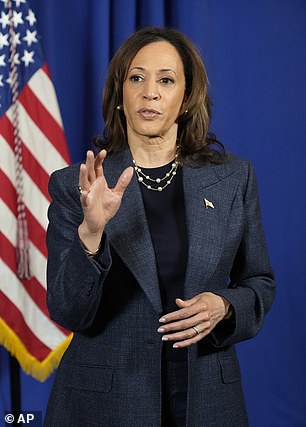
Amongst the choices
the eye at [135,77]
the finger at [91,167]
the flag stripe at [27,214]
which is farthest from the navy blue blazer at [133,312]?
the flag stripe at [27,214]

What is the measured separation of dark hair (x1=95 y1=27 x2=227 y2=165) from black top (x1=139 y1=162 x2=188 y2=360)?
0.10 m

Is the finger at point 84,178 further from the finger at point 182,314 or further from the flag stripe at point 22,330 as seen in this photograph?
the flag stripe at point 22,330

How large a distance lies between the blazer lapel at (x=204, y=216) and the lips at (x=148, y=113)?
5.1 inches

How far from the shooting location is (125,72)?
1561 mm

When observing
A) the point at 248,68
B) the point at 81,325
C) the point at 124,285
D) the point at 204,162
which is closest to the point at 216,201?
the point at 204,162

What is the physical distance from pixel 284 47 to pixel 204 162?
1.41 meters

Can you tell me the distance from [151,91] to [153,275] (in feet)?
1.26

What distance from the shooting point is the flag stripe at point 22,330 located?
2457 mm

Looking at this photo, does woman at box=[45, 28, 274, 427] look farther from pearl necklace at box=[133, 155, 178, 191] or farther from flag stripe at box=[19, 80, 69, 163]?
flag stripe at box=[19, 80, 69, 163]

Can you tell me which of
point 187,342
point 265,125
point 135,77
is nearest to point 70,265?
point 187,342

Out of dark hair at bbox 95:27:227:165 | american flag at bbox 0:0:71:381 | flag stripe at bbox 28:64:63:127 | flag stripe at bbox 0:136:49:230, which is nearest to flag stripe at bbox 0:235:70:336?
american flag at bbox 0:0:71:381

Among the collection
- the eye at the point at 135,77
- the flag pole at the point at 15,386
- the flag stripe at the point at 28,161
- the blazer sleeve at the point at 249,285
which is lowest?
the flag pole at the point at 15,386

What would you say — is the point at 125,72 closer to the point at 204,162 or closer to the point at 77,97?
the point at 204,162

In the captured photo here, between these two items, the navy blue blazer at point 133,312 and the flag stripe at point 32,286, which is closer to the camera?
the navy blue blazer at point 133,312
